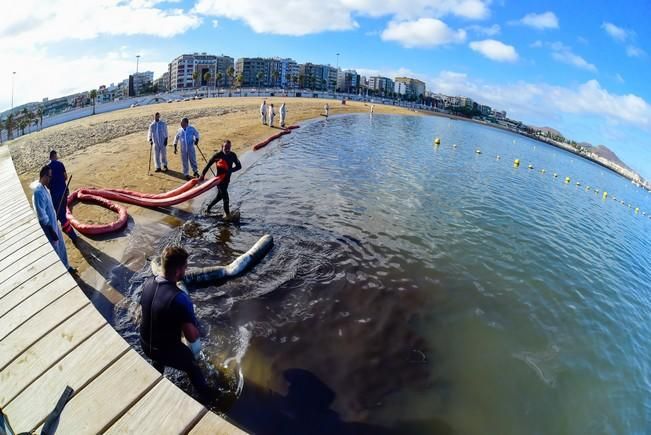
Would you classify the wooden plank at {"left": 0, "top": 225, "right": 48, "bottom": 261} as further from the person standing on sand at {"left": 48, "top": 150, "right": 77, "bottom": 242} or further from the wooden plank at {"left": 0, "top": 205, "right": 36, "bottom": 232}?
the person standing on sand at {"left": 48, "top": 150, "right": 77, "bottom": 242}

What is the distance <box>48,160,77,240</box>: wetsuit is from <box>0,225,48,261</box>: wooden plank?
3620 millimetres

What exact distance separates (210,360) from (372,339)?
11.0 feet

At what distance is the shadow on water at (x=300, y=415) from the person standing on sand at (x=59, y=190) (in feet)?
23.8

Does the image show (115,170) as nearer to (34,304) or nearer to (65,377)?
(34,304)

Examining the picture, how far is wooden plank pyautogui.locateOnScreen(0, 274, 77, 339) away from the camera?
4.17 meters

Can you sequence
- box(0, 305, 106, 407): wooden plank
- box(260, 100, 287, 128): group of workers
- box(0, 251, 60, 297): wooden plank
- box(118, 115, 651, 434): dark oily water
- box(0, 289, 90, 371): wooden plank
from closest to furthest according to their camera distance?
box(0, 305, 106, 407): wooden plank < box(0, 289, 90, 371): wooden plank < box(0, 251, 60, 297): wooden plank < box(118, 115, 651, 434): dark oily water < box(260, 100, 287, 128): group of workers

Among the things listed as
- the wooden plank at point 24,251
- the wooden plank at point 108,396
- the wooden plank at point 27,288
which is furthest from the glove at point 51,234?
the wooden plank at point 108,396

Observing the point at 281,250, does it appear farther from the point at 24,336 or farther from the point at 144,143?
the point at 144,143

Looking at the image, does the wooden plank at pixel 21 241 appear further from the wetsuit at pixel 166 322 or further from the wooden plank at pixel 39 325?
the wetsuit at pixel 166 322

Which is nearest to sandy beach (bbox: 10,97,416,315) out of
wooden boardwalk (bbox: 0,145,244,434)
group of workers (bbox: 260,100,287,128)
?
group of workers (bbox: 260,100,287,128)

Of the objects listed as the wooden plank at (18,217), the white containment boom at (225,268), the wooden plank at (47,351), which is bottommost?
the white containment boom at (225,268)

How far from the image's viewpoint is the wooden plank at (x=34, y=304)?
4.17 meters

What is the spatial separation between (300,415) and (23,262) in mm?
4835

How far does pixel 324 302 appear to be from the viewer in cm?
862
